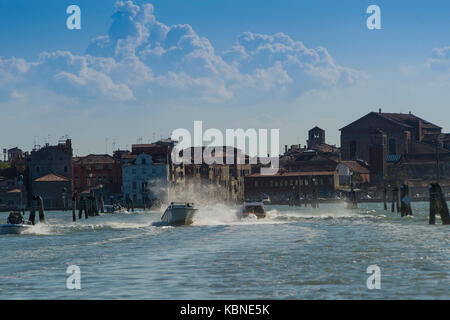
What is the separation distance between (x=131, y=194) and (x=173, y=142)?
52.7 feet

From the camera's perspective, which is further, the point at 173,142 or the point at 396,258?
the point at 173,142

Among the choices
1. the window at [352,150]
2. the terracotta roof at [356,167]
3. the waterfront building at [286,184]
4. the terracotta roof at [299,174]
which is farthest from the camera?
the window at [352,150]

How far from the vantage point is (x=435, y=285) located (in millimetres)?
21312

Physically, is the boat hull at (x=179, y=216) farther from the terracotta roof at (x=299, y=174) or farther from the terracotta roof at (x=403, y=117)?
the terracotta roof at (x=403, y=117)

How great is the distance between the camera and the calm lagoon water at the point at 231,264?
20938mm

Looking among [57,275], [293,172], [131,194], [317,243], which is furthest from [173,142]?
[57,275]

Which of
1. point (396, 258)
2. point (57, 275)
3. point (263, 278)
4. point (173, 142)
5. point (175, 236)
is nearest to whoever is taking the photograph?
point (263, 278)

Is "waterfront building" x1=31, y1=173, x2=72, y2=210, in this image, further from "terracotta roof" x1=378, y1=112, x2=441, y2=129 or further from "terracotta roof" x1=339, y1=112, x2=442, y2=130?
"terracotta roof" x1=378, y1=112, x2=441, y2=129

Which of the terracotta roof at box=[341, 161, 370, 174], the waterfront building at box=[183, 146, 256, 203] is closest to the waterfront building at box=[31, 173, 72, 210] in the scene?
the waterfront building at box=[183, 146, 256, 203]

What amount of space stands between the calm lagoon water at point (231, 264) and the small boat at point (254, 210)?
49.8 ft

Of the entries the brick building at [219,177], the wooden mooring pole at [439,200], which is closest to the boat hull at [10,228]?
the wooden mooring pole at [439,200]

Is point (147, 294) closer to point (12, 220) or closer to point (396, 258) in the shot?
point (396, 258)

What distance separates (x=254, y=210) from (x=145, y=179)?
69.6 metres

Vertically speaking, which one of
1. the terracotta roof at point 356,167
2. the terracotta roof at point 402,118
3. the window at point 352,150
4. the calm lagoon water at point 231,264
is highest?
the terracotta roof at point 402,118
